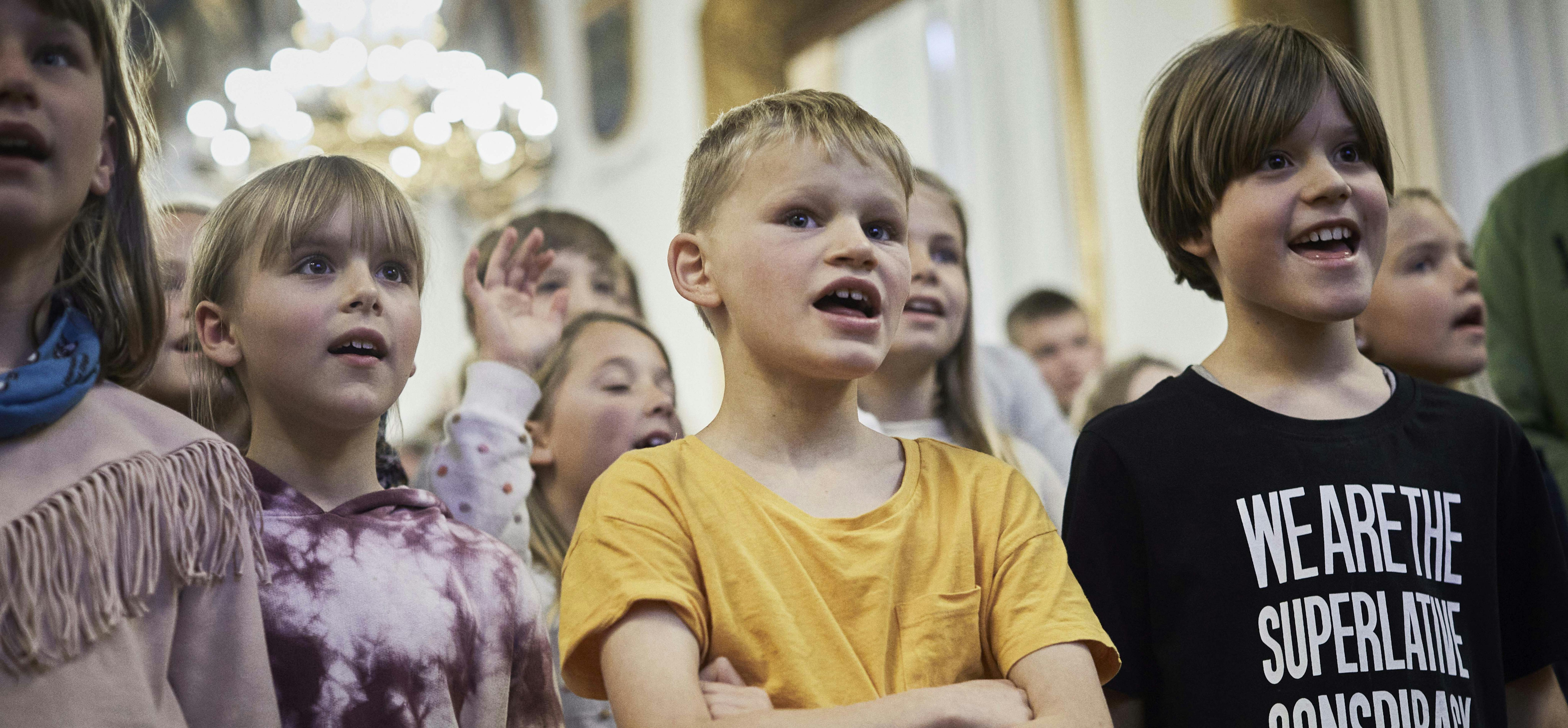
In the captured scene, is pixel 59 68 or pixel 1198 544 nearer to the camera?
pixel 59 68

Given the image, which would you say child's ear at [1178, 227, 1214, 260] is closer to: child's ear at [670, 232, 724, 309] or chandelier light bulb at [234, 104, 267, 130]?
child's ear at [670, 232, 724, 309]

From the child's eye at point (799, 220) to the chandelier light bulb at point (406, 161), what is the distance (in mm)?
6794

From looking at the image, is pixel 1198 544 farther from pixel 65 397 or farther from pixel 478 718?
pixel 65 397

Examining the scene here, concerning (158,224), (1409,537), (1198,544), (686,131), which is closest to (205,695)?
(158,224)

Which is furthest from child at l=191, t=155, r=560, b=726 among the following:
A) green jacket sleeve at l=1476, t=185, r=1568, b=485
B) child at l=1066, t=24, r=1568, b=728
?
green jacket sleeve at l=1476, t=185, r=1568, b=485

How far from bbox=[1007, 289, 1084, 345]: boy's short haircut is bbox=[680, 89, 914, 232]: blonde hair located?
316cm

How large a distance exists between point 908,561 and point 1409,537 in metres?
0.68

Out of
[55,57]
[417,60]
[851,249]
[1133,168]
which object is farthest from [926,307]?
[417,60]

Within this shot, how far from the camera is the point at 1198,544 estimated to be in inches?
61.9

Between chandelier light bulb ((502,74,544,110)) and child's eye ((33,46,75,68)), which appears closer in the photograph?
child's eye ((33,46,75,68))

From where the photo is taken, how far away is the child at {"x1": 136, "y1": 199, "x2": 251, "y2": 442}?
69.6 inches

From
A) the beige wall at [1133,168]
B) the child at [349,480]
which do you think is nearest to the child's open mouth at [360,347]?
the child at [349,480]

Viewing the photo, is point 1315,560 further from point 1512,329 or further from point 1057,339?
point 1057,339

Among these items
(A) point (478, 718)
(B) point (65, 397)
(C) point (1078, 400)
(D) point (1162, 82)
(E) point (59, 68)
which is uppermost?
(E) point (59, 68)
